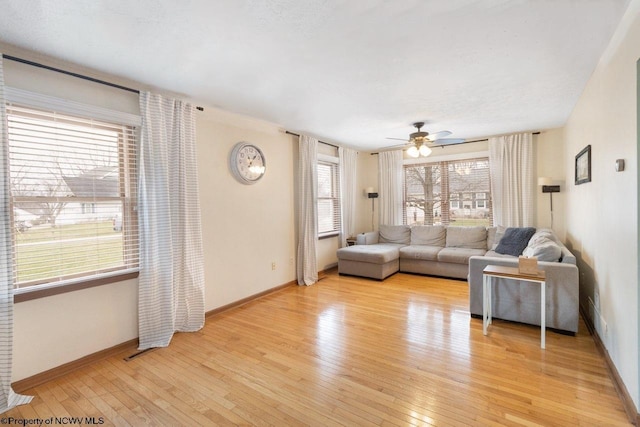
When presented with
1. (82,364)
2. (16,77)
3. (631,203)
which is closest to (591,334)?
(631,203)

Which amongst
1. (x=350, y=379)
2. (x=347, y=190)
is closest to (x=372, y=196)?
(x=347, y=190)

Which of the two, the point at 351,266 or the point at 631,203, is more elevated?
the point at 631,203

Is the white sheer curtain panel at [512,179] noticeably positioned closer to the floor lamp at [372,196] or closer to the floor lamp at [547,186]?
the floor lamp at [547,186]

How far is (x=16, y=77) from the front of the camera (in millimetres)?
2168

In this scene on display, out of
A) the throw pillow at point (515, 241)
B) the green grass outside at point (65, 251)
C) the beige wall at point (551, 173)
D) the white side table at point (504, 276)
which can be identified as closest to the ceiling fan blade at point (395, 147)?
the beige wall at point (551, 173)

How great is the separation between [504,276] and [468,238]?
267cm

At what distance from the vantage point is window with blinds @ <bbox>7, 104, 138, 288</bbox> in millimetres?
2211

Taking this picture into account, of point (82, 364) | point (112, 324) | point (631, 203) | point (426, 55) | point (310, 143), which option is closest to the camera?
Result: point (631, 203)

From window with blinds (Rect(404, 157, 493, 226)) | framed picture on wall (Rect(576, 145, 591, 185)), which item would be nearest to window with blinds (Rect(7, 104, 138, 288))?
framed picture on wall (Rect(576, 145, 591, 185))

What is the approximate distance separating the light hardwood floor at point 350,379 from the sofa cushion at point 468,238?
2183 mm

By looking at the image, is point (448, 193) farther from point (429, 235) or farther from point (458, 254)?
point (458, 254)

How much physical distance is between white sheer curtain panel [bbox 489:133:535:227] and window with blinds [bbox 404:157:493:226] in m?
0.25

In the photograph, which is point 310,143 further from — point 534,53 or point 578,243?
point 578,243

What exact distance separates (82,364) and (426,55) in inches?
147
